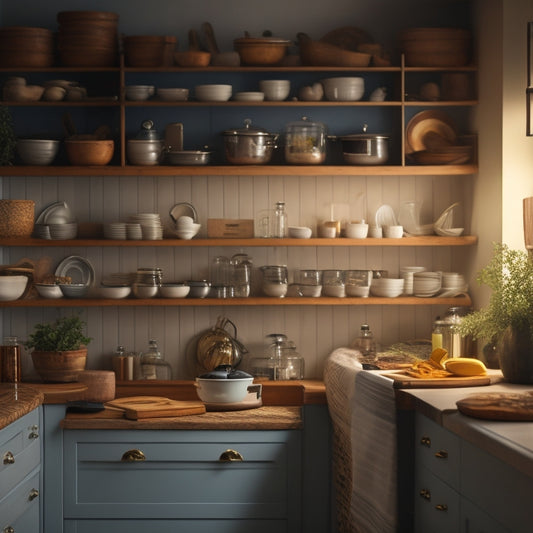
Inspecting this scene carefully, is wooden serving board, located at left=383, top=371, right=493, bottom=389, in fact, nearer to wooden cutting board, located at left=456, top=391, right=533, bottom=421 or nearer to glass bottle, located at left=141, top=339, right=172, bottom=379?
wooden cutting board, located at left=456, top=391, right=533, bottom=421

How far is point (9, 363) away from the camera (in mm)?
4781

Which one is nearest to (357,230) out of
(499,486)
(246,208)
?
(246,208)

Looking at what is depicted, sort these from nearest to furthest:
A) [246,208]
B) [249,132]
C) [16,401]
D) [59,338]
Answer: [16,401]
[59,338]
[249,132]
[246,208]

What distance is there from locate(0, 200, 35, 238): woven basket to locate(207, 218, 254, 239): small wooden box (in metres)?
1.00

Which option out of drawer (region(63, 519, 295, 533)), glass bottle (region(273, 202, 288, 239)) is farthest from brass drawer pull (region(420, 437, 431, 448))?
glass bottle (region(273, 202, 288, 239))

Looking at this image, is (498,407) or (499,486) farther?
(498,407)

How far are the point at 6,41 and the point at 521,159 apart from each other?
9.12 feet

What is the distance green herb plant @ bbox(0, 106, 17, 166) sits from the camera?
16.7 feet

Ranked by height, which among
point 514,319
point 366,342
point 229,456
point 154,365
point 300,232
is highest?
point 300,232

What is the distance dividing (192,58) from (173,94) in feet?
0.71

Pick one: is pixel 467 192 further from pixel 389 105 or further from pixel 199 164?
pixel 199 164

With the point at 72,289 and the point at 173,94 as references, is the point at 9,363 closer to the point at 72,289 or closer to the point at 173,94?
the point at 72,289

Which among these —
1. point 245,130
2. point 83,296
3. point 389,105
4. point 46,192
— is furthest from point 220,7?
point 83,296

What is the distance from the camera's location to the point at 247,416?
15.1 ft
